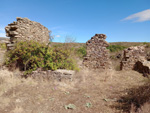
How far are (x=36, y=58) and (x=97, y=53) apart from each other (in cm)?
487

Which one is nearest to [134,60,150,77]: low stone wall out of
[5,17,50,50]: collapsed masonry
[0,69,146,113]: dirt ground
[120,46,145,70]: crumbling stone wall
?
[120,46,145,70]: crumbling stone wall

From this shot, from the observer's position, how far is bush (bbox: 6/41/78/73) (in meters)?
5.65

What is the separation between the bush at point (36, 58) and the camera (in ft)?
18.5

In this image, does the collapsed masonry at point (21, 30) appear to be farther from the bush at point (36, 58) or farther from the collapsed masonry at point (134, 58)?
the collapsed masonry at point (134, 58)

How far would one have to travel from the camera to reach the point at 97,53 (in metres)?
8.62

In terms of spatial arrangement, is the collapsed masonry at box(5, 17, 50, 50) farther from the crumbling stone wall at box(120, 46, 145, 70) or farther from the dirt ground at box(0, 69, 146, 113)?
the crumbling stone wall at box(120, 46, 145, 70)

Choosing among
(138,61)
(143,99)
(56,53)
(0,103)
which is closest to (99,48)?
(138,61)

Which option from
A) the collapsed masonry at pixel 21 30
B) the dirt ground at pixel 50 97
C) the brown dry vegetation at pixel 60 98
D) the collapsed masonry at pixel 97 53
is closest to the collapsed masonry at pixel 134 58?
the collapsed masonry at pixel 97 53

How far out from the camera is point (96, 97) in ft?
13.1

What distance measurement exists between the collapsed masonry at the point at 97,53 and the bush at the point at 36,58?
9.38ft

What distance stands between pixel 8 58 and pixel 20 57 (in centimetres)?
75

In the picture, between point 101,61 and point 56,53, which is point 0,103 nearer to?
point 56,53

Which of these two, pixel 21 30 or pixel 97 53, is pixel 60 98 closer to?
pixel 21 30

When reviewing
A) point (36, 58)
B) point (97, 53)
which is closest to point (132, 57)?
point (97, 53)
